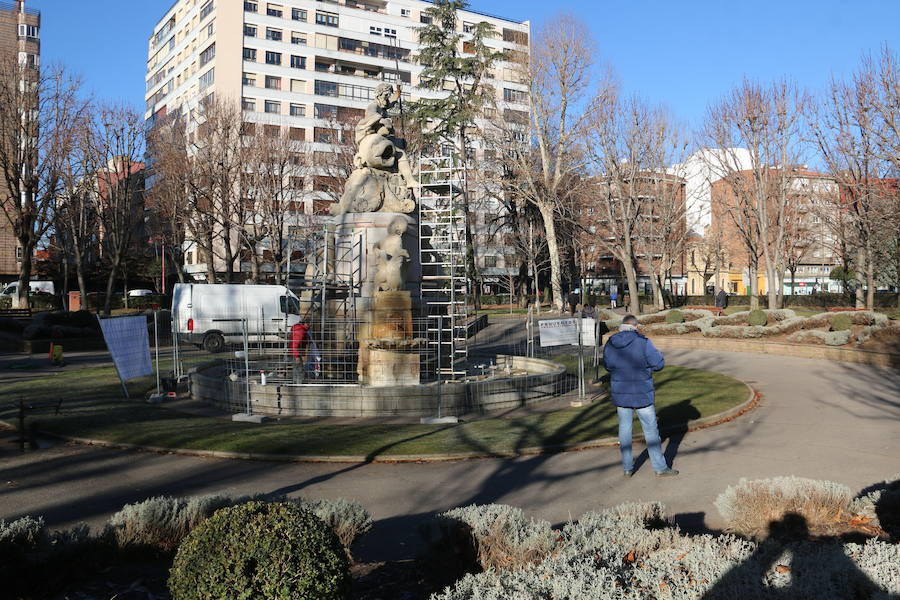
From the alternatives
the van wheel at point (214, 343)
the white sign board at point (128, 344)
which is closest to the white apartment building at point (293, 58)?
the van wheel at point (214, 343)

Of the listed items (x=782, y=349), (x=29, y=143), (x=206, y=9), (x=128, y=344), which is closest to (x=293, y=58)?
(x=206, y=9)

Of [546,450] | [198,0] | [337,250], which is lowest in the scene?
[546,450]

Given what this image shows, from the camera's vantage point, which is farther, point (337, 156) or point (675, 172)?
point (337, 156)

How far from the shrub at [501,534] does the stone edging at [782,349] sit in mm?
17028

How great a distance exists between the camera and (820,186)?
1737 inches

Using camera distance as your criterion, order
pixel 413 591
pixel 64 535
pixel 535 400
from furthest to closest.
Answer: pixel 535 400, pixel 64 535, pixel 413 591

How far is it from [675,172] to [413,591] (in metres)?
40.8

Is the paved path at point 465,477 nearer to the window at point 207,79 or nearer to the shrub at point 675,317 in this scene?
the shrub at point 675,317

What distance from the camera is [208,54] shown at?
6519cm

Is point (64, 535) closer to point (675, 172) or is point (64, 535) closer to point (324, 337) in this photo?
point (324, 337)

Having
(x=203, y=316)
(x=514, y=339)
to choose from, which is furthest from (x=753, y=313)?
(x=203, y=316)

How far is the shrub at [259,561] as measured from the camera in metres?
3.38

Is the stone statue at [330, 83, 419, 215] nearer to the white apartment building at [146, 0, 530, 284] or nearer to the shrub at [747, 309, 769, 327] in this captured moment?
the shrub at [747, 309, 769, 327]

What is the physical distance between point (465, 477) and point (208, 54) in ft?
220
